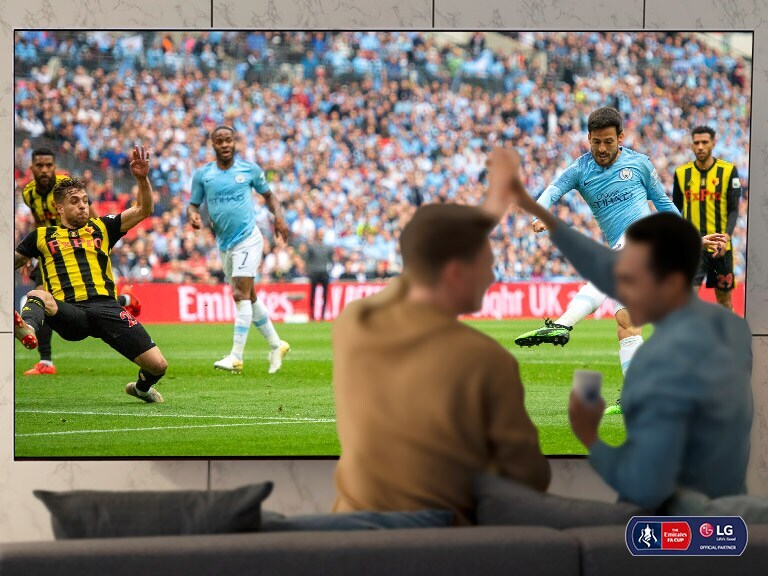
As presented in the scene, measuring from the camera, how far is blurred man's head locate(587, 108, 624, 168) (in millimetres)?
5273

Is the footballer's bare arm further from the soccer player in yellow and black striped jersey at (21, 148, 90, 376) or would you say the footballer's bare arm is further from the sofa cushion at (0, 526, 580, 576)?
the sofa cushion at (0, 526, 580, 576)

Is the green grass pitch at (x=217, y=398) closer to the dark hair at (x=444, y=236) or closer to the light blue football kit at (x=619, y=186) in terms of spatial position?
the light blue football kit at (x=619, y=186)

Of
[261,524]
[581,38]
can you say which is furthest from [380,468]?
[581,38]

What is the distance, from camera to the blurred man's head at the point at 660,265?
6.58 ft

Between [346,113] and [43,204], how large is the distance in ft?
5.29

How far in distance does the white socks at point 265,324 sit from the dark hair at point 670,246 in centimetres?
344

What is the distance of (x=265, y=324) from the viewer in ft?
17.4

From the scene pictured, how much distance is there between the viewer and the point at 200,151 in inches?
207

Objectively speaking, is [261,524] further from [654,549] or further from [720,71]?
[720,71]

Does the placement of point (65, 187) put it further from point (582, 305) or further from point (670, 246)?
point (670, 246)

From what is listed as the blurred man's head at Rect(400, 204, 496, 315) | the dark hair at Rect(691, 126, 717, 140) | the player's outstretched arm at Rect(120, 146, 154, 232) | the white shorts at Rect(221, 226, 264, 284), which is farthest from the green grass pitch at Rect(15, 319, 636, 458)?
the blurred man's head at Rect(400, 204, 496, 315)

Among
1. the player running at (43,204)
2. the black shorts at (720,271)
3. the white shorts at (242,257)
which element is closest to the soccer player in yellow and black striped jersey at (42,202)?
the player running at (43,204)

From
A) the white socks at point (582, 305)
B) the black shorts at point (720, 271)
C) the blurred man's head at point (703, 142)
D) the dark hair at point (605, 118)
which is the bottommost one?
the white socks at point (582, 305)

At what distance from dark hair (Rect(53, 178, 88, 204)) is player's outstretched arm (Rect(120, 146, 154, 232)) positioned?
0.27m
